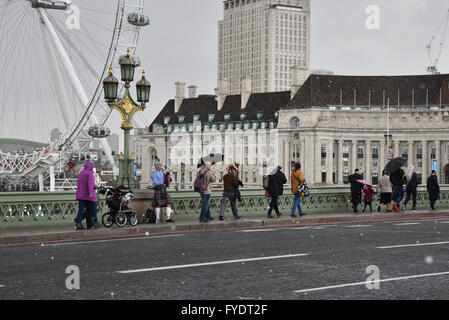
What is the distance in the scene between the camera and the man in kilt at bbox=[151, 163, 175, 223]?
66.6 ft

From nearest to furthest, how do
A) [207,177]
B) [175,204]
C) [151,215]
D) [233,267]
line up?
[233,267] → [151,215] → [207,177] → [175,204]

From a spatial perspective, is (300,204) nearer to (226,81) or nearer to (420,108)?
(420,108)

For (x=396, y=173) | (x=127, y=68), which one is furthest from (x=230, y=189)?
(x=396, y=173)

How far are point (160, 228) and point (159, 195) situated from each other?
4.90 feet

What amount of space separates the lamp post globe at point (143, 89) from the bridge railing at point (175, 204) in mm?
3323

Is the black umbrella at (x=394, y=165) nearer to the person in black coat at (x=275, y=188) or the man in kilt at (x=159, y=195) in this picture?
the person in black coat at (x=275, y=188)

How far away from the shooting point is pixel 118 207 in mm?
19453

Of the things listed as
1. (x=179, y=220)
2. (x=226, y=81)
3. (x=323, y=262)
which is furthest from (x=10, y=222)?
(x=226, y=81)

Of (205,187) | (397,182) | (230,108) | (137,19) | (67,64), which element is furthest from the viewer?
(230,108)

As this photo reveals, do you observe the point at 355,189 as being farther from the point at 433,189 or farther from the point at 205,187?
Result: the point at 205,187

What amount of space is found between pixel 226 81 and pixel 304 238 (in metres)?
128

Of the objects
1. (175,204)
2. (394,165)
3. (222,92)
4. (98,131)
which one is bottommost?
(175,204)

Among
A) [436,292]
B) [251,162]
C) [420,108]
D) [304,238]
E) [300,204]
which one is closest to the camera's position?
[436,292]
